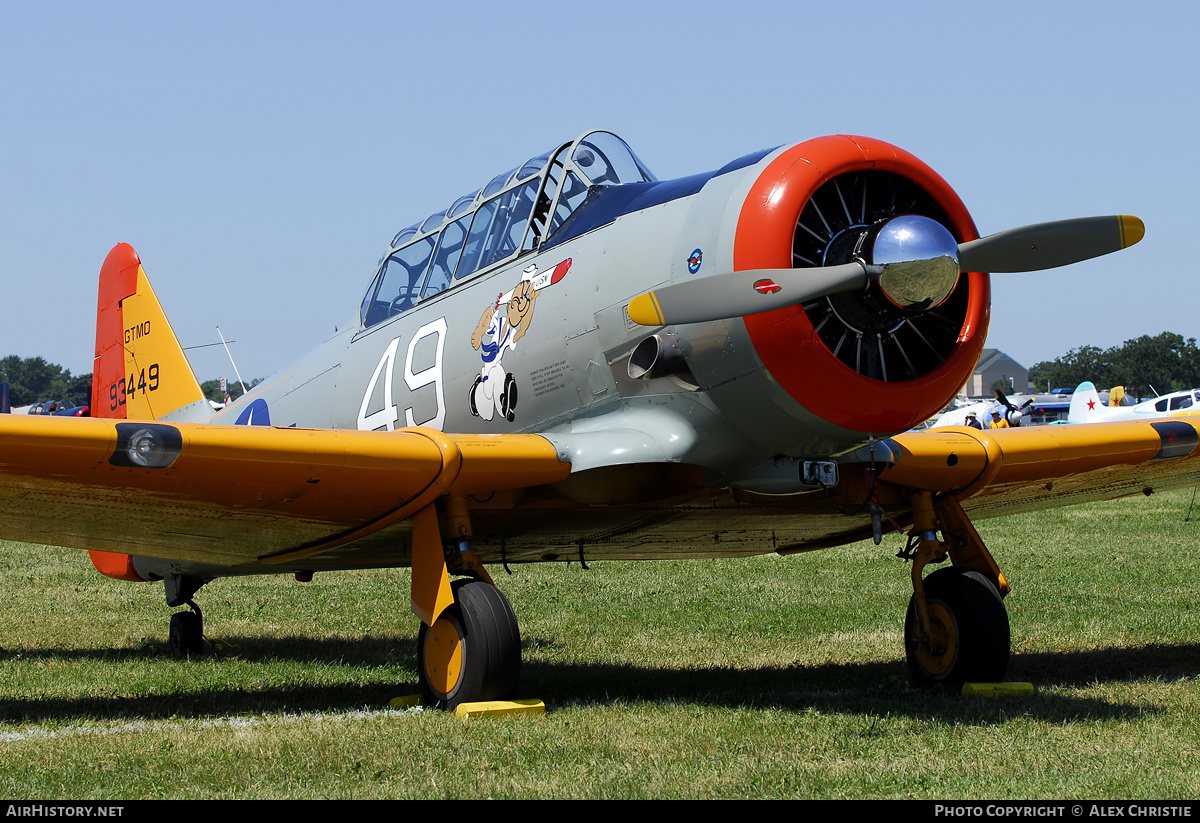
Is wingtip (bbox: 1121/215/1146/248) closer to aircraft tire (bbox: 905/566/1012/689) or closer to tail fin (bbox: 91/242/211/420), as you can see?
aircraft tire (bbox: 905/566/1012/689)

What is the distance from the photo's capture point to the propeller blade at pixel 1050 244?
5469 mm

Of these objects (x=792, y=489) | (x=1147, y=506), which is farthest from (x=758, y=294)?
(x=1147, y=506)

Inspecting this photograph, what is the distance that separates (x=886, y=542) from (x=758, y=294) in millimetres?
10541

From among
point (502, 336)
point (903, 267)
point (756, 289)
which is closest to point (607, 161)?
point (502, 336)

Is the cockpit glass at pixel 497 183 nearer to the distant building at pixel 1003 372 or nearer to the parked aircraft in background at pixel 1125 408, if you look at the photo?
the parked aircraft in background at pixel 1125 408

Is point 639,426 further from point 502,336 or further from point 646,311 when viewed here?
point 502,336

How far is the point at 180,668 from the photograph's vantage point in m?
8.55

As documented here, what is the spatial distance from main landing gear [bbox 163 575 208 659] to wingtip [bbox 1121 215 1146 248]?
7427 millimetres

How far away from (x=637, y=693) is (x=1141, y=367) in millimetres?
135234

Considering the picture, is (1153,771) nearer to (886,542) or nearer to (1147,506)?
(886,542)

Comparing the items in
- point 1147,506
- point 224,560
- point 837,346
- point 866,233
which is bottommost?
point 1147,506

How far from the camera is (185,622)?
31.2 feet

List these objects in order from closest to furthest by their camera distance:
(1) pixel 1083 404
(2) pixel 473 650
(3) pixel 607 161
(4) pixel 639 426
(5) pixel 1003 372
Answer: (2) pixel 473 650
(4) pixel 639 426
(3) pixel 607 161
(1) pixel 1083 404
(5) pixel 1003 372

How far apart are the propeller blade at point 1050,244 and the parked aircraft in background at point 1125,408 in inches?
1366
